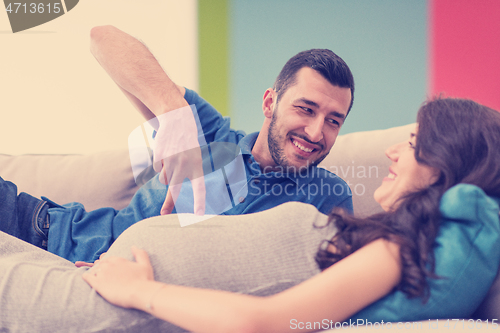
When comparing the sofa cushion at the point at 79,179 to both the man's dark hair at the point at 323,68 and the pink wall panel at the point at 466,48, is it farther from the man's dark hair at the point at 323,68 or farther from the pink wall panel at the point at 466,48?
the pink wall panel at the point at 466,48

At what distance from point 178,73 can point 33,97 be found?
811 mm

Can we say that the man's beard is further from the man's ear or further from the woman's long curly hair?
the woman's long curly hair

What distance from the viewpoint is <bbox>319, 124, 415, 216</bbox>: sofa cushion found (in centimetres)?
124

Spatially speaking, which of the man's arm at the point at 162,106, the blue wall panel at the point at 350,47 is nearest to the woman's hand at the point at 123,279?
the man's arm at the point at 162,106

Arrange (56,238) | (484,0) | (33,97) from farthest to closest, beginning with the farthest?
(33,97) < (484,0) < (56,238)

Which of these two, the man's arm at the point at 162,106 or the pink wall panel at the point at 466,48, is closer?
the man's arm at the point at 162,106

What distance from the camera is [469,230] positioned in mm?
538

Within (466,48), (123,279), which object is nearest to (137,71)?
(123,279)

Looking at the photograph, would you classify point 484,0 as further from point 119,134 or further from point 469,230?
point 119,134

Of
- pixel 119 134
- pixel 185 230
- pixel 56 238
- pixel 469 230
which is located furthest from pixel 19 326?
pixel 119 134

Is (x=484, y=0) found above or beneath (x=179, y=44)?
above

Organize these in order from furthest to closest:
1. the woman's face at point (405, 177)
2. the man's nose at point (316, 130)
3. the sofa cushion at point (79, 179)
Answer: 1. the sofa cushion at point (79, 179)
2. the man's nose at point (316, 130)
3. the woman's face at point (405, 177)

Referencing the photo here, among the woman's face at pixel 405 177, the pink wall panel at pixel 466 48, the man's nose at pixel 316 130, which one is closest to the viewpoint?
the woman's face at pixel 405 177

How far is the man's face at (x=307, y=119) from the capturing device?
1141 mm
